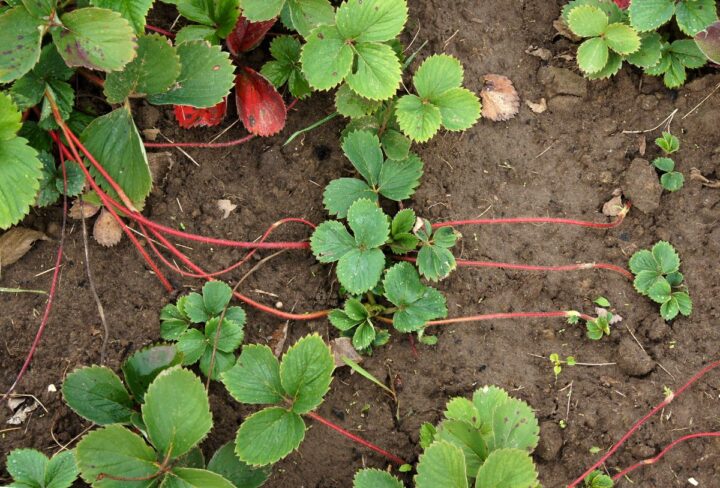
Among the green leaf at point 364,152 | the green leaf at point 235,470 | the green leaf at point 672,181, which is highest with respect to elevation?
the green leaf at point 364,152

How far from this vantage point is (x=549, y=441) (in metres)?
1.96

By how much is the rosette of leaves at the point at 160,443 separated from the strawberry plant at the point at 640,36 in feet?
5.10

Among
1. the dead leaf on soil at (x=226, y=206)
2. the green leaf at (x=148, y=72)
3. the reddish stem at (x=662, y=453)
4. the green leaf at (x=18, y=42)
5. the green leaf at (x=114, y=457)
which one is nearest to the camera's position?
the green leaf at (x=114, y=457)

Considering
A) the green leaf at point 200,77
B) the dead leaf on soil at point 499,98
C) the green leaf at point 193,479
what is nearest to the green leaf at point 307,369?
the green leaf at point 193,479

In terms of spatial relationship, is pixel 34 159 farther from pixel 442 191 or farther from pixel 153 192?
pixel 442 191

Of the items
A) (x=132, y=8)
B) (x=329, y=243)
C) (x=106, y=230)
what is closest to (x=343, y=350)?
(x=329, y=243)

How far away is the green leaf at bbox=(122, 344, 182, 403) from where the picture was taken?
5.98 ft

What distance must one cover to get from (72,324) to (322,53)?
3.52 ft

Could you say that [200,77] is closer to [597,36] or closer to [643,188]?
[597,36]

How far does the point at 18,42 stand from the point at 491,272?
1476 mm

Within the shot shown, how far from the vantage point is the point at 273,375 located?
184 cm

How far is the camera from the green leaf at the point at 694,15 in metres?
2.15

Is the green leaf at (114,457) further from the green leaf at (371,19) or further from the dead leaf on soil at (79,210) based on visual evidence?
the green leaf at (371,19)

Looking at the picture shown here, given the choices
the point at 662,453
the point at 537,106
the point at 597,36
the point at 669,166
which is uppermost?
the point at 597,36
